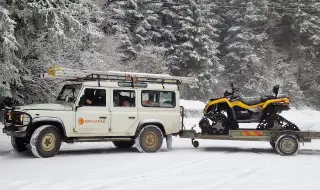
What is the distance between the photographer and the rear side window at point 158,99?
1205 cm

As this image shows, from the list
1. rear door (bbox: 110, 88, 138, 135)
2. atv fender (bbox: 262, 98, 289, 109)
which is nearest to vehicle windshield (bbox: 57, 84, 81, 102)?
rear door (bbox: 110, 88, 138, 135)

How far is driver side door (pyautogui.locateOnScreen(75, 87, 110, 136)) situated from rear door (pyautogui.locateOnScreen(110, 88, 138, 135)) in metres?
0.18

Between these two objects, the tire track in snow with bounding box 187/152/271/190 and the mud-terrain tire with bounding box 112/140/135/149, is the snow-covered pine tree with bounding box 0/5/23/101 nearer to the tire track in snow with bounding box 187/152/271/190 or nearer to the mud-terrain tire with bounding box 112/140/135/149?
the mud-terrain tire with bounding box 112/140/135/149

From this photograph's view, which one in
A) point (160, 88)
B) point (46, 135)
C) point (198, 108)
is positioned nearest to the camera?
point (46, 135)

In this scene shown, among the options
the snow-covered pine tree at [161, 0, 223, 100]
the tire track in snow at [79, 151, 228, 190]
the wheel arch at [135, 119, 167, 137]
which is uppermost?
the snow-covered pine tree at [161, 0, 223, 100]

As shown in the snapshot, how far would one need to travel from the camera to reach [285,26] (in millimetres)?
45250

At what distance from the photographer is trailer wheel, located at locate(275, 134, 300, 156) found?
11.6m

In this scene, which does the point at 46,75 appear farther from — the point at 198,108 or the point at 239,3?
the point at 239,3

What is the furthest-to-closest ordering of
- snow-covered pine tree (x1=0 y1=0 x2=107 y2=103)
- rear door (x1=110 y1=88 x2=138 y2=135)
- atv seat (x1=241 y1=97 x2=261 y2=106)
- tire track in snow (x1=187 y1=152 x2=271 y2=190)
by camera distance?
1. atv seat (x1=241 y1=97 x2=261 y2=106)
2. rear door (x1=110 y1=88 x2=138 y2=135)
3. snow-covered pine tree (x1=0 y1=0 x2=107 y2=103)
4. tire track in snow (x1=187 y1=152 x2=271 y2=190)

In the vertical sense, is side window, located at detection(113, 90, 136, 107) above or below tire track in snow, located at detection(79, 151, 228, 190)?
above

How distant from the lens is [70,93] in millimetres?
11414

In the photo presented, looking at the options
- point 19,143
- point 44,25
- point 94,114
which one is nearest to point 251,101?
point 94,114

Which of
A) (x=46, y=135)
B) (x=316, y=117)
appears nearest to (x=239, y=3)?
(x=316, y=117)

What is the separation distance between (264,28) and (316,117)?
19.5 meters
